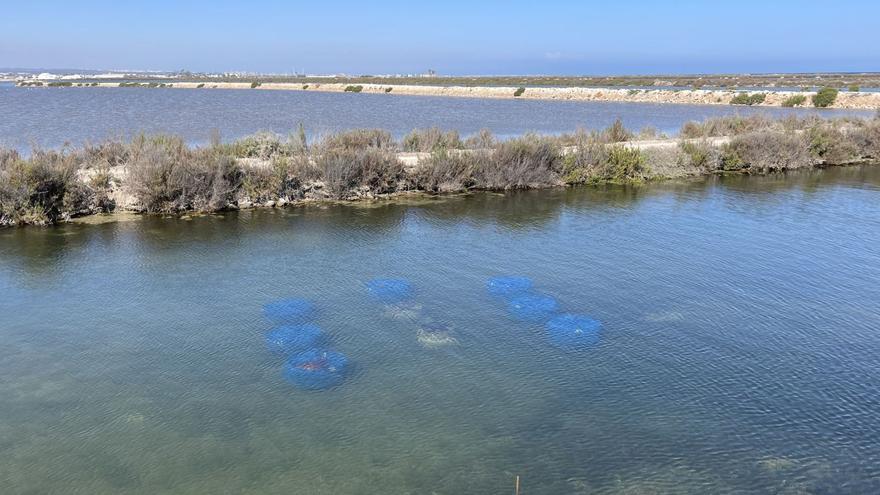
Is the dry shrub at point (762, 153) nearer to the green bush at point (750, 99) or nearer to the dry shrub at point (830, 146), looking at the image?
the dry shrub at point (830, 146)

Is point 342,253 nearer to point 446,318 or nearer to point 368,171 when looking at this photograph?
point 446,318

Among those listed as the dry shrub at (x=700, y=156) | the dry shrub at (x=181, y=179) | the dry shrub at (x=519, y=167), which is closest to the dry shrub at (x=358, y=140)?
the dry shrub at (x=519, y=167)

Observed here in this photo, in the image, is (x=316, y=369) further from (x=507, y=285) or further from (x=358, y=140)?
(x=358, y=140)

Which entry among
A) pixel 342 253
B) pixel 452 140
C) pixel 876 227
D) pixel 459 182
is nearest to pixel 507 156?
pixel 459 182

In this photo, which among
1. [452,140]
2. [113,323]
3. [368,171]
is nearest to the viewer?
[113,323]

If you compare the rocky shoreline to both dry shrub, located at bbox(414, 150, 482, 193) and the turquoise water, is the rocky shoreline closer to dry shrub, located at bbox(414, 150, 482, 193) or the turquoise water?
dry shrub, located at bbox(414, 150, 482, 193)

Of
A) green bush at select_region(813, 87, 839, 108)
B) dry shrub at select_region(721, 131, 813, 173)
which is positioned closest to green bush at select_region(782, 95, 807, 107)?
green bush at select_region(813, 87, 839, 108)

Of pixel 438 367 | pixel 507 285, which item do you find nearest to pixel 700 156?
pixel 507 285
